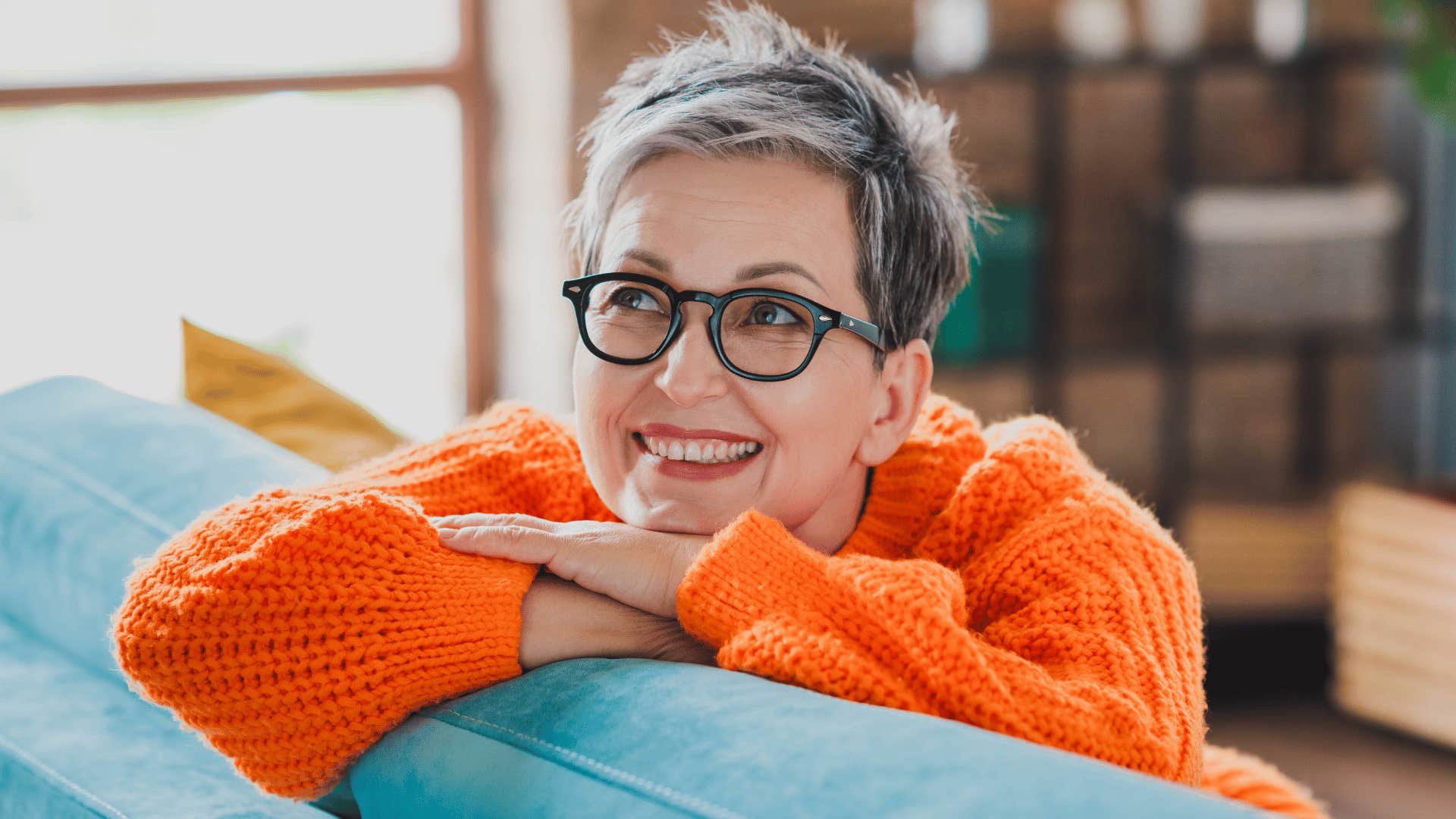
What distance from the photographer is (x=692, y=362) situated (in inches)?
41.7

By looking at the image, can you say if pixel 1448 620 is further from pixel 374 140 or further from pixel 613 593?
pixel 374 140

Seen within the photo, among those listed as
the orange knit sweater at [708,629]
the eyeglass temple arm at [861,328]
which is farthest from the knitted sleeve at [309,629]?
the eyeglass temple arm at [861,328]

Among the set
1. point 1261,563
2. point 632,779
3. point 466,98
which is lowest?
point 1261,563

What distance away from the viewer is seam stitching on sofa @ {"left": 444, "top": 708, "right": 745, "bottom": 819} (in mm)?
716

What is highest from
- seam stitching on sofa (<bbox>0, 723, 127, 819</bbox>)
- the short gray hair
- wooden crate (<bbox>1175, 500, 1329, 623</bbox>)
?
the short gray hair

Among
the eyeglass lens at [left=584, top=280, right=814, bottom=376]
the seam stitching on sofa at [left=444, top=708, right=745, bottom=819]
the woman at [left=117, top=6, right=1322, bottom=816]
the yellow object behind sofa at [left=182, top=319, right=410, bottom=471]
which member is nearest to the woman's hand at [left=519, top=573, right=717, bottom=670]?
the woman at [left=117, top=6, right=1322, bottom=816]

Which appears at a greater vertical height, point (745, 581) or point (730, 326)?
point (730, 326)

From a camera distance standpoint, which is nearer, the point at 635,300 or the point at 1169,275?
the point at 635,300

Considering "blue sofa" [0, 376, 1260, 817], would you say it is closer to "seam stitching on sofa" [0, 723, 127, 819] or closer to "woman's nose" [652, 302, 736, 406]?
"seam stitching on sofa" [0, 723, 127, 819]

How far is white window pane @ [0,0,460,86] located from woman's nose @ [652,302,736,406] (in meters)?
2.84

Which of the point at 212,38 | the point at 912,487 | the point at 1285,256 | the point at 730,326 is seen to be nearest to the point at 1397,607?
the point at 1285,256

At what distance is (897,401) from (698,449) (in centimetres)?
21

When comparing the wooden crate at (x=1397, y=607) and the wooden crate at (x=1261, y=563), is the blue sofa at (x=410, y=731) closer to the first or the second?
the wooden crate at (x=1397, y=607)

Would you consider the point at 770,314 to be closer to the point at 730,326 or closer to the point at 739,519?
the point at 730,326
